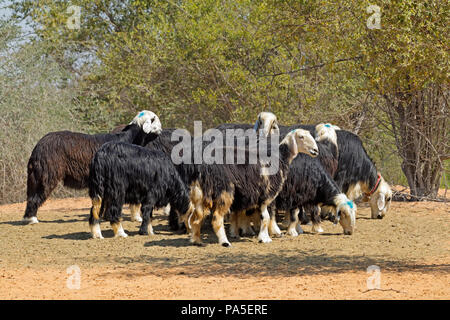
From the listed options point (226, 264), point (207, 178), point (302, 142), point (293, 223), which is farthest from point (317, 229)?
point (226, 264)

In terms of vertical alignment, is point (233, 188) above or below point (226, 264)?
above

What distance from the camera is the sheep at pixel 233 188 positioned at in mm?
9250

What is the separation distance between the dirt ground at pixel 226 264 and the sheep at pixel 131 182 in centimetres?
52

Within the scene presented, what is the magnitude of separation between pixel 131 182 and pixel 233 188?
6.06 ft

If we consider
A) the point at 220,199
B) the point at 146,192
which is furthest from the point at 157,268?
the point at 146,192

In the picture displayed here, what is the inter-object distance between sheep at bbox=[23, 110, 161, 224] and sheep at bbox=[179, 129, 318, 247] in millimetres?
2527

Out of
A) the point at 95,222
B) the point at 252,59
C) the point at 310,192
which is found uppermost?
the point at 252,59

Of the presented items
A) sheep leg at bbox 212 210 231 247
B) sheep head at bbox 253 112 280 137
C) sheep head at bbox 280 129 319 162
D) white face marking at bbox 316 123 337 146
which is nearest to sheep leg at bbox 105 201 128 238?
sheep leg at bbox 212 210 231 247

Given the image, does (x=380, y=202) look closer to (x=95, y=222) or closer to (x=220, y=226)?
(x=220, y=226)

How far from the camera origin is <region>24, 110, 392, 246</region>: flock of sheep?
9.48m

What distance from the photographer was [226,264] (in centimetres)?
818

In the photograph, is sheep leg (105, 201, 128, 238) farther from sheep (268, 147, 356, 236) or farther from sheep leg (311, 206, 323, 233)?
sheep leg (311, 206, 323, 233)

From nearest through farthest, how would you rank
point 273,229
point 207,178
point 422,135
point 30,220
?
point 207,178, point 273,229, point 30,220, point 422,135

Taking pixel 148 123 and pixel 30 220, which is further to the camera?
pixel 30 220
